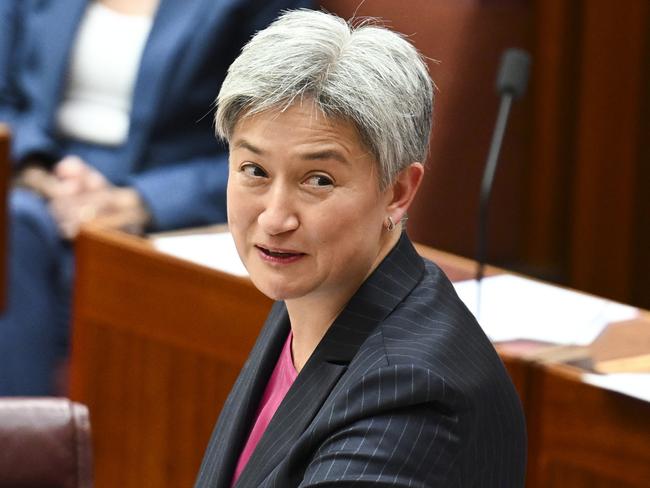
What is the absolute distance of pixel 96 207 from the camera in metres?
2.01

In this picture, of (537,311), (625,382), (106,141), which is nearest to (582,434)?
(625,382)

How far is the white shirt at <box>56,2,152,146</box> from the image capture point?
6.98 ft

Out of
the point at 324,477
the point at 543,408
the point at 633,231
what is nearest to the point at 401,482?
the point at 324,477

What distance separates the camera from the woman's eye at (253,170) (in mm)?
862

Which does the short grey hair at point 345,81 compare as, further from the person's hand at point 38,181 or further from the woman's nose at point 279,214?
the person's hand at point 38,181

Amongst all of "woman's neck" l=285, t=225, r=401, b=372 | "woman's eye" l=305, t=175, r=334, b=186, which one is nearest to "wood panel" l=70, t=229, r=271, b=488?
"woman's neck" l=285, t=225, r=401, b=372

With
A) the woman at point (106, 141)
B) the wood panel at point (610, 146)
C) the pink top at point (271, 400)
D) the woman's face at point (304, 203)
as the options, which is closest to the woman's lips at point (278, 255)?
the woman's face at point (304, 203)

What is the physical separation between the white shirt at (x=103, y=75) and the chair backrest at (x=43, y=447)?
38.9 inches

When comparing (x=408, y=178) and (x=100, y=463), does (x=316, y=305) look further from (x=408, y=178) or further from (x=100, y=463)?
(x=100, y=463)

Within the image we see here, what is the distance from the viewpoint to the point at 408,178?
88 cm

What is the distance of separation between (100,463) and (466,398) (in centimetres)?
104

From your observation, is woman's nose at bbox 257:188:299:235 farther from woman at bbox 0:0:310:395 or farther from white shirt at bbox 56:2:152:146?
white shirt at bbox 56:2:152:146

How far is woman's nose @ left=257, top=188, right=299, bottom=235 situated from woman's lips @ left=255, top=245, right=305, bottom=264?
0.02 meters

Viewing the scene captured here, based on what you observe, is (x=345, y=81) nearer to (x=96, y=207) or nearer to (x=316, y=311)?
(x=316, y=311)
